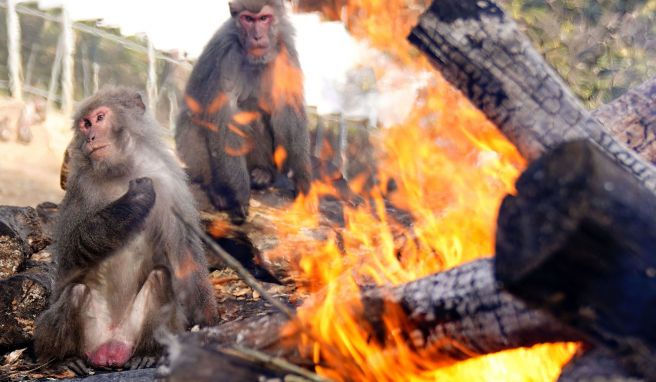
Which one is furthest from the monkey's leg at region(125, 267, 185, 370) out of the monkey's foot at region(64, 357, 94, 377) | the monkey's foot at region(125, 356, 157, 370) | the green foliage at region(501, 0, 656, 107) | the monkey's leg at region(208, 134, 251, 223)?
the green foliage at region(501, 0, 656, 107)

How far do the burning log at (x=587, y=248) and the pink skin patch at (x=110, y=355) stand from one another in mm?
3421

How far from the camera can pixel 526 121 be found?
2.80 m

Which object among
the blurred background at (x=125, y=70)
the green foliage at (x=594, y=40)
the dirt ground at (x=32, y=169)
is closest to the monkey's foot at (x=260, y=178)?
the green foliage at (x=594, y=40)

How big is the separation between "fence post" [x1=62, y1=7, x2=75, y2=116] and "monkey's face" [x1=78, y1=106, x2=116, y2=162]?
1283 cm

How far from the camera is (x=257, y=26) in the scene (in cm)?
689

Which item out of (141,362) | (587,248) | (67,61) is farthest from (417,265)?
(67,61)

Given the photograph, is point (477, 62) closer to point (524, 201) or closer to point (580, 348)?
point (524, 201)

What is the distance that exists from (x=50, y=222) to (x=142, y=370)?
3020mm

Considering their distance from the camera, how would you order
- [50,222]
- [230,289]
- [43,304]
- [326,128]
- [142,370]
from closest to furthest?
[142,370], [43,304], [230,289], [50,222], [326,128]

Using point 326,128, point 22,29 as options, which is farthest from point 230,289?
point 22,29

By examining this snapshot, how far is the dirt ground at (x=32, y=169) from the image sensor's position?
12.3 m

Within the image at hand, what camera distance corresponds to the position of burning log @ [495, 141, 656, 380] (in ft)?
6.22

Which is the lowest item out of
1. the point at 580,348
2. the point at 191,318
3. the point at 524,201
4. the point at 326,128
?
the point at 326,128

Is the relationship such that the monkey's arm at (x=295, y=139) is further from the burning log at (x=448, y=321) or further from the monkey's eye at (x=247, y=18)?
the burning log at (x=448, y=321)
